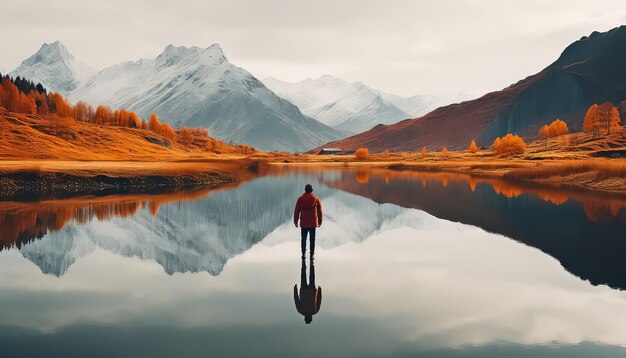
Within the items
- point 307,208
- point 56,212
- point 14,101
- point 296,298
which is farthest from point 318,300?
point 14,101

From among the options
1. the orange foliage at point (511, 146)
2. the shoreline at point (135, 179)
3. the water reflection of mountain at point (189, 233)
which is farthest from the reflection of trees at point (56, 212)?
the orange foliage at point (511, 146)

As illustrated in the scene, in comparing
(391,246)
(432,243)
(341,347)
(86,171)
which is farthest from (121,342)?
(86,171)

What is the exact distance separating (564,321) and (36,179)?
221ft

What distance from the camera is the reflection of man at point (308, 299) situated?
47.0ft

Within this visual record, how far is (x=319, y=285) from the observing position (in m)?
17.4

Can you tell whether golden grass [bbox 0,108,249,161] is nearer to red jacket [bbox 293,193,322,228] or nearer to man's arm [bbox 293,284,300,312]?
red jacket [bbox 293,193,322,228]

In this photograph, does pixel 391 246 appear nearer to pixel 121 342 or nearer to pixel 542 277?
pixel 542 277

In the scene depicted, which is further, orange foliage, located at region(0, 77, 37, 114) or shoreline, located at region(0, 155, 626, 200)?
orange foliage, located at region(0, 77, 37, 114)

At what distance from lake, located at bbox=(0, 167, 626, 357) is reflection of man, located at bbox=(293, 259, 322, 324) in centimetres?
20

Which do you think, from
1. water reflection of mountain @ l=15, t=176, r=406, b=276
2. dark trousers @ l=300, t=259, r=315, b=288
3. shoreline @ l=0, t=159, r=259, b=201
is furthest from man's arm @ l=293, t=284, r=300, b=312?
shoreline @ l=0, t=159, r=259, b=201

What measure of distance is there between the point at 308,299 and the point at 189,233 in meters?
16.7

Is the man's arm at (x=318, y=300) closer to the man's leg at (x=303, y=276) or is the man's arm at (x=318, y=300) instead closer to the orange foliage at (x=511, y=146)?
the man's leg at (x=303, y=276)

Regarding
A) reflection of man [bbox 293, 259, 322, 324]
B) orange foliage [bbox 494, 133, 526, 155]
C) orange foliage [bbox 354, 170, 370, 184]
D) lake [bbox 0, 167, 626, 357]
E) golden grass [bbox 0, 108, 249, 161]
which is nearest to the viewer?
lake [bbox 0, 167, 626, 357]

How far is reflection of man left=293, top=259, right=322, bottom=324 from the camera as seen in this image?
14.3 meters
